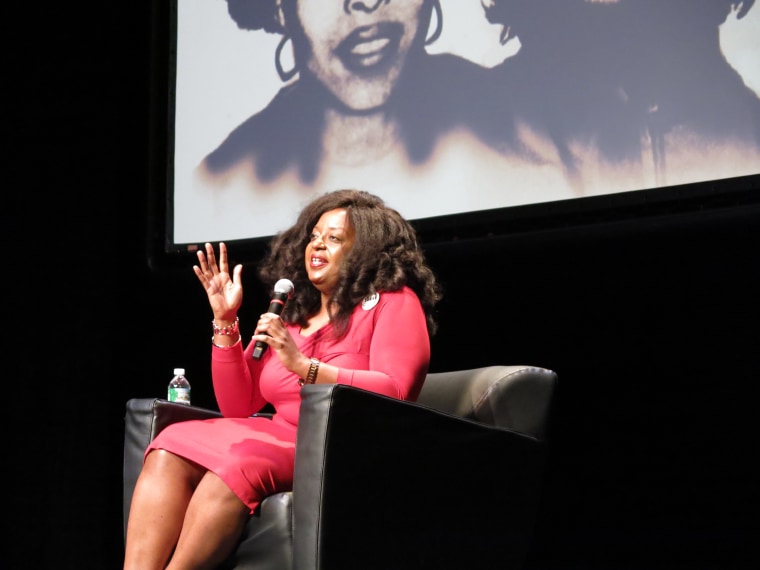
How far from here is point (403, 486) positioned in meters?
1.66

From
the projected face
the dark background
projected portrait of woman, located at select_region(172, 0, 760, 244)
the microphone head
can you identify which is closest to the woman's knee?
the microphone head

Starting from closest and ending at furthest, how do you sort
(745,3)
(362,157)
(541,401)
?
(541,401) < (745,3) < (362,157)

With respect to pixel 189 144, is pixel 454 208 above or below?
below

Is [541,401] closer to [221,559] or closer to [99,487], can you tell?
[221,559]

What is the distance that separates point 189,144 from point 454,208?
3.67ft

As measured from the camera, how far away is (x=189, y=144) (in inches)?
128

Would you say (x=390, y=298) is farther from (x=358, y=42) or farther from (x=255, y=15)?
(x=255, y=15)

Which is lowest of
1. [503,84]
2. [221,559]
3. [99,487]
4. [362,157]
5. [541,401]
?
[99,487]

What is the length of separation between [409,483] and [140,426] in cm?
66

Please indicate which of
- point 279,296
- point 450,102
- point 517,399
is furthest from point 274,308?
point 450,102

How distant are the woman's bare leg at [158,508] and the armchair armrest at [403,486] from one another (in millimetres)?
277

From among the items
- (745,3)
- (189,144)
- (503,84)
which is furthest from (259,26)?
(745,3)

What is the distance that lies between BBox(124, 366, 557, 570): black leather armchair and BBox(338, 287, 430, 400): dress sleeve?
13 centimetres

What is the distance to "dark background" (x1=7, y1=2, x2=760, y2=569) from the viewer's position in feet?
7.62
